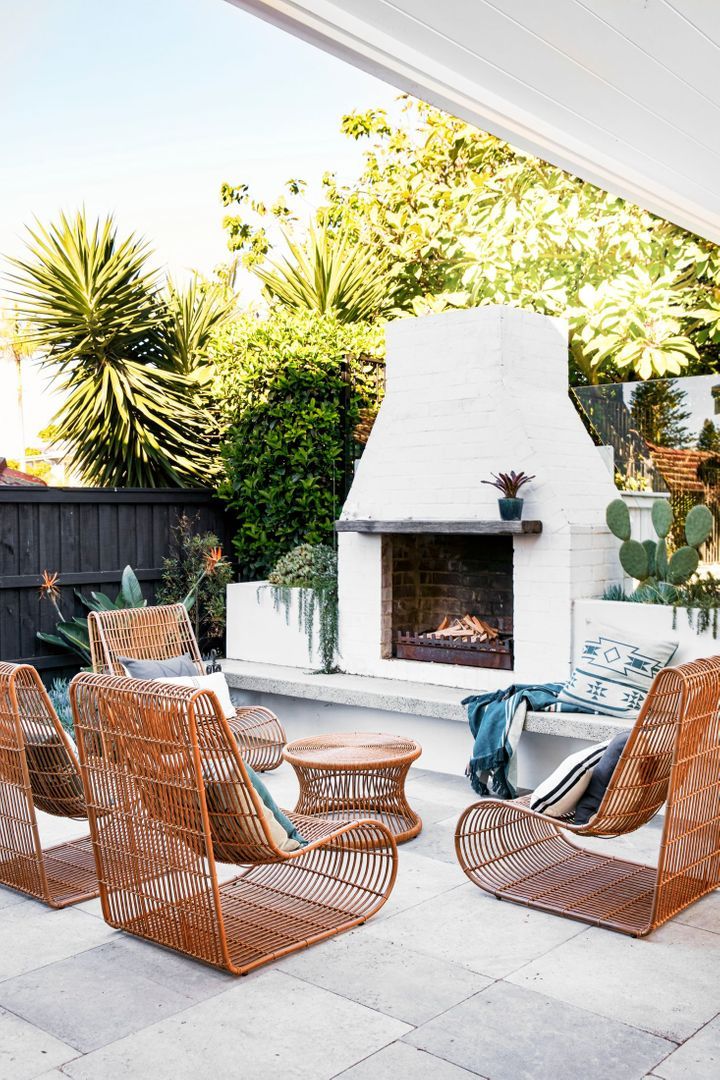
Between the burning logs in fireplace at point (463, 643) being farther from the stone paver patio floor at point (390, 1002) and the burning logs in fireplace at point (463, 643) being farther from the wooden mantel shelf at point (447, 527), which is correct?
the stone paver patio floor at point (390, 1002)

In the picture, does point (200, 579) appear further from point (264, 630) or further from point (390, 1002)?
point (390, 1002)

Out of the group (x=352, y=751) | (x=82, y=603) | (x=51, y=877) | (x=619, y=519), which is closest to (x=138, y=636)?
(x=82, y=603)

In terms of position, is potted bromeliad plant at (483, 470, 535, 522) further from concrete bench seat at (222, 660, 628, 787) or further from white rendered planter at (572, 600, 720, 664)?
concrete bench seat at (222, 660, 628, 787)

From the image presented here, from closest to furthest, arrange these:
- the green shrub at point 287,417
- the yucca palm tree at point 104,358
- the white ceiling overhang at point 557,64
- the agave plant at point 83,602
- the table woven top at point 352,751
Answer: the white ceiling overhang at point 557,64
the table woven top at point 352,751
the agave plant at point 83,602
the green shrub at point 287,417
the yucca palm tree at point 104,358

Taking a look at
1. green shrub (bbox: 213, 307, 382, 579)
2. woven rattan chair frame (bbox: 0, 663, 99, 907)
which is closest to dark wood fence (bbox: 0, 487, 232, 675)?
green shrub (bbox: 213, 307, 382, 579)

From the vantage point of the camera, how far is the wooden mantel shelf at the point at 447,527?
570 centimetres

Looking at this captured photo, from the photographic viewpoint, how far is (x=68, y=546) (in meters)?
6.91

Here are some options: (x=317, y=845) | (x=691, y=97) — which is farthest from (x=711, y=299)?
(x=317, y=845)

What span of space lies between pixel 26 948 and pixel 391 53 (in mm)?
3065

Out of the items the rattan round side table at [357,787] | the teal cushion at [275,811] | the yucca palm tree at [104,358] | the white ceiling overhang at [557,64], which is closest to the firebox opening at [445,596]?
the rattan round side table at [357,787]

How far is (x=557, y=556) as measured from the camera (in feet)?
18.7

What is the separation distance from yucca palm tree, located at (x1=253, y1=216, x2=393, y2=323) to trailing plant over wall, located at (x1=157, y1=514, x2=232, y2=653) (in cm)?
238

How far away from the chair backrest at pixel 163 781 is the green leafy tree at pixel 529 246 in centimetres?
586

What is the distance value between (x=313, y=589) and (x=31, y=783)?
10.6 feet
